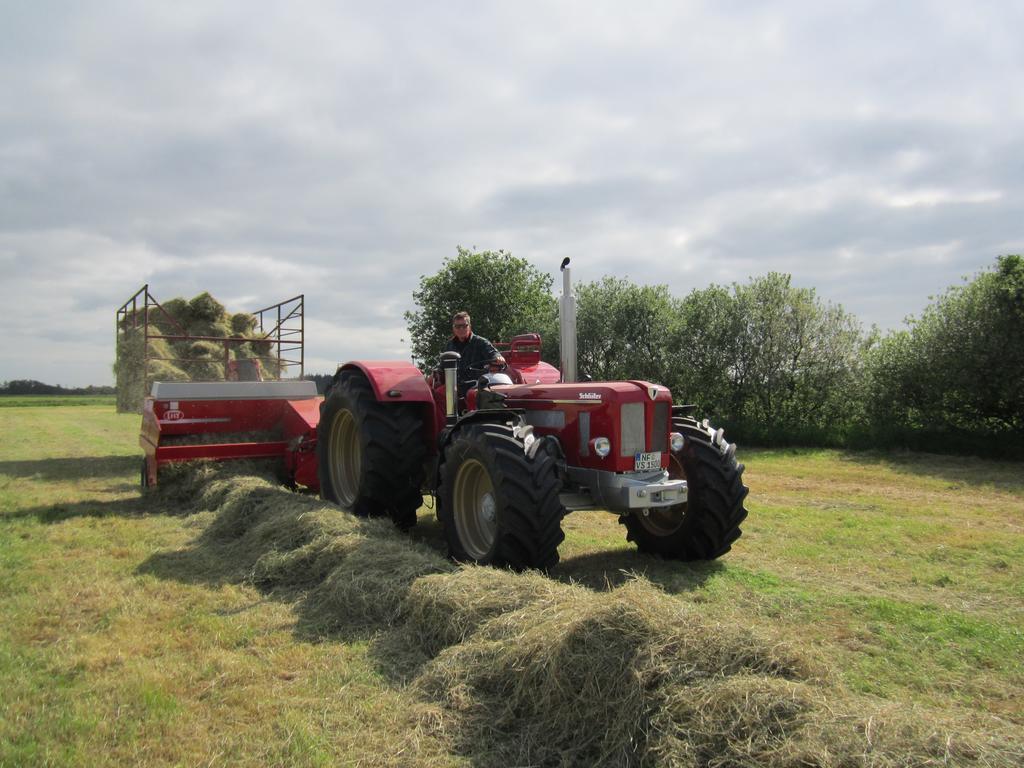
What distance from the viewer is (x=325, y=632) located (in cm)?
408

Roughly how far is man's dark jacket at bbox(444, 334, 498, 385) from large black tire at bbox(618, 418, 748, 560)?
1.77m

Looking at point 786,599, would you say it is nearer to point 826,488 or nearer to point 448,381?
point 448,381

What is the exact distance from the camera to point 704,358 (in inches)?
696

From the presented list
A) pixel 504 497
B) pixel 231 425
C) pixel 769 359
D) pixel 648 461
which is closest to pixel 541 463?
pixel 504 497

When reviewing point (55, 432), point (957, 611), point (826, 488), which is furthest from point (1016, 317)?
point (55, 432)

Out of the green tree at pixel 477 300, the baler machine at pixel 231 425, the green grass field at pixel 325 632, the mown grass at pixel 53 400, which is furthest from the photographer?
the mown grass at pixel 53 400

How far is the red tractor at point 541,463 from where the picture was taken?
4.74 meters

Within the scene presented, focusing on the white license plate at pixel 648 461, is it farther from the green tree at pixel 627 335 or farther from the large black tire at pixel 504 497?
the green tree at pixel 627 335

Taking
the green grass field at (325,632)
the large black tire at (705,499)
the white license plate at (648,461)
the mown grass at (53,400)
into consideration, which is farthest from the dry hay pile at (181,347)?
the mown grass at (53,400)

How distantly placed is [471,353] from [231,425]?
3.59 metres

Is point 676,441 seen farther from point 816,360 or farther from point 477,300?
point 477,300

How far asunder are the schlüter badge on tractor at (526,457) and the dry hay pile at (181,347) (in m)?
6.13

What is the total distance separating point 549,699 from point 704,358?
15.4 metres

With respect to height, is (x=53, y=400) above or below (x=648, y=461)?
above
